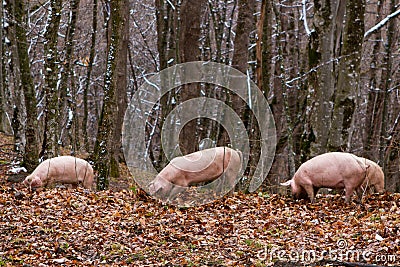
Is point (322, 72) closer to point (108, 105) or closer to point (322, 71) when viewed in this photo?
point (322, 71)

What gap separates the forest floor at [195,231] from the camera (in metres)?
8.26

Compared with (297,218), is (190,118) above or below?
above

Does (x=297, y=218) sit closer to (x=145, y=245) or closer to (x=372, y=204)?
(x=372, y=204)

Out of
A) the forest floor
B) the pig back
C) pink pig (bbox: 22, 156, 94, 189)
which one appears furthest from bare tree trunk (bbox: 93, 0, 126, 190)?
the pig back

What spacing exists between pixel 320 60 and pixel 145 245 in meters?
7.95

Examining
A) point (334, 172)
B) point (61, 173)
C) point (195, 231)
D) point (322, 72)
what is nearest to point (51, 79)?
point (61, 173)

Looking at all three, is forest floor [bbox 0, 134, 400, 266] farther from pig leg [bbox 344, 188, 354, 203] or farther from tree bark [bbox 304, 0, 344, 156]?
tree bark [bbox 304, 0, 344, 156]

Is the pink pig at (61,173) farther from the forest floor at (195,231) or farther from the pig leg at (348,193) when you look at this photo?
the pig leg at (348,193)

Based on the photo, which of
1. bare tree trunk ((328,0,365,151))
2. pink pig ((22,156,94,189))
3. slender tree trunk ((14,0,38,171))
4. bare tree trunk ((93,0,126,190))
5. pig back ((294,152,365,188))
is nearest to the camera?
pig back ((294,152,365,188))

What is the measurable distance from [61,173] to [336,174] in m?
6.17

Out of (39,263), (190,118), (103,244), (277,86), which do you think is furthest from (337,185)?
(277,86)

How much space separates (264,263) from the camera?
795 centimetres

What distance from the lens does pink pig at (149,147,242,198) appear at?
1227 centimetres

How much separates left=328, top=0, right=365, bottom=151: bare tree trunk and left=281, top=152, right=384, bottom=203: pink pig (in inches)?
93.5
